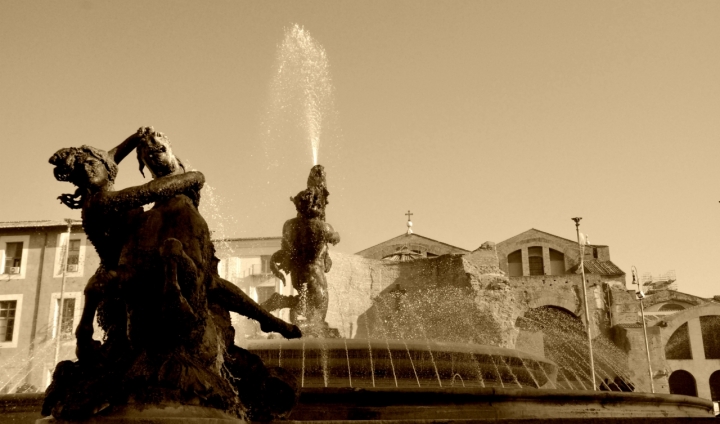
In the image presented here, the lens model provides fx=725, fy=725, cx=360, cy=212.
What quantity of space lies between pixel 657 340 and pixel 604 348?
8.89 ft

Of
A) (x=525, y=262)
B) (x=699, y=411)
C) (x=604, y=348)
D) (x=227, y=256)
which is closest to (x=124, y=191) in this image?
(x=699, y=411)

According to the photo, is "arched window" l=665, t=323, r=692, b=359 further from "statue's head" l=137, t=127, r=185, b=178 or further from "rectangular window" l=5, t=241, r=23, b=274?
"statue's head" l=137, t=127, r=185, b=178

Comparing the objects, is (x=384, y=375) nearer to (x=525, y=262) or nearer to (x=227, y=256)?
(x=227, y=256)

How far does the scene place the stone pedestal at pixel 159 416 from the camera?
2969 mm

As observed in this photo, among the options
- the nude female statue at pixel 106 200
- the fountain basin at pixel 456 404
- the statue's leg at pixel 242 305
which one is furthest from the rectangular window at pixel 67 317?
the statue's leg at pixel 242 305

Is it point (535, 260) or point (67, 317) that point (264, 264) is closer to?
point (67, 317)

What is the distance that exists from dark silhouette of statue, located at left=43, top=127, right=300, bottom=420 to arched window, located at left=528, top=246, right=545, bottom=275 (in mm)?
46856

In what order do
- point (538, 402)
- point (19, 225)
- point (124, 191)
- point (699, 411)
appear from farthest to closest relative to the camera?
point (19, 225)
point (699, 411)
point (538, 402)
point (124, 191)

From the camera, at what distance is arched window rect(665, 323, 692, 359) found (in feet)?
135

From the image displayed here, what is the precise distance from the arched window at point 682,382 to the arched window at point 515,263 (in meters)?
11.6

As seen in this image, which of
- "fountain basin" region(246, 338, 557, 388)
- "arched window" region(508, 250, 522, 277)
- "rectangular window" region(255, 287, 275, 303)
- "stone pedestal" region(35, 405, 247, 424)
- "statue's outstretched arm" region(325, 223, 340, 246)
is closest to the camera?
"stone pedestal" region(35, 405, 247, 424)

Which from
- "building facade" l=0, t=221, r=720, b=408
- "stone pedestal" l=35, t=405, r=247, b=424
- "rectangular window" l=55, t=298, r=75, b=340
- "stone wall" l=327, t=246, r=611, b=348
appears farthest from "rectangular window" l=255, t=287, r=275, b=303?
"stone pedestal" l=35, t=405, r=247, b=424

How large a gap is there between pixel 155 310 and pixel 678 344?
4329cm

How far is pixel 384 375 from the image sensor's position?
24.2 feet
